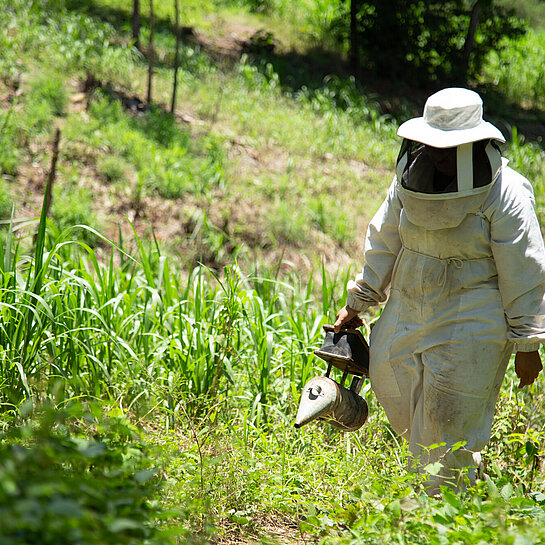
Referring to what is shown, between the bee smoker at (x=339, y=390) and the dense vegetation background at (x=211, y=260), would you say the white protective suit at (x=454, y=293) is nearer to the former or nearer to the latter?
the bee smoker at (x=339, y=390)

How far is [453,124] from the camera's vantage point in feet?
7.34

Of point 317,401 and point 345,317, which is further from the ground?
point 345,317

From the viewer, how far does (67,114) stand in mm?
6812

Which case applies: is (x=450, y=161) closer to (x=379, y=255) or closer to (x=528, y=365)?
(x=379, y=255)

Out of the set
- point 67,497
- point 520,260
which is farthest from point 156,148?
point 67,497

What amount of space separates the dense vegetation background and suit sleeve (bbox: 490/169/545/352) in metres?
0.61

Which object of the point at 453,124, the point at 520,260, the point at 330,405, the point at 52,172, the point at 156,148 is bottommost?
the point at 156,148

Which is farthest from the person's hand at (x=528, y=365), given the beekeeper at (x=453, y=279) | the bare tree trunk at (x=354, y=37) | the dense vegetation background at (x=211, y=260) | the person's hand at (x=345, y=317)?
the bare tree trunk at (x=354, y=37)

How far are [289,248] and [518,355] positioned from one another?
13.4ft

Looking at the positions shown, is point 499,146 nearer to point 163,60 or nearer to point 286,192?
point 286,192

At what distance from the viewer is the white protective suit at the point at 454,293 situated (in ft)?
7.48

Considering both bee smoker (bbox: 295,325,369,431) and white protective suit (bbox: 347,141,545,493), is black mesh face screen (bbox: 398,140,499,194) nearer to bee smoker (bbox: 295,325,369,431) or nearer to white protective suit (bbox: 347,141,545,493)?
white protective suit (bbox: 347,141,545,493)

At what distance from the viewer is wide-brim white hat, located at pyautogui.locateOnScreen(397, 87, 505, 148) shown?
7.20ft

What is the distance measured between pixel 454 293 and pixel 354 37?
969cm
